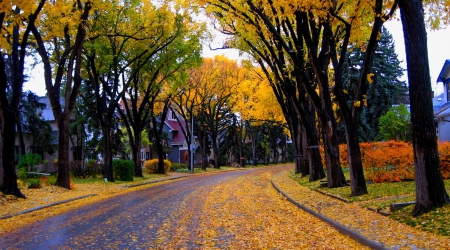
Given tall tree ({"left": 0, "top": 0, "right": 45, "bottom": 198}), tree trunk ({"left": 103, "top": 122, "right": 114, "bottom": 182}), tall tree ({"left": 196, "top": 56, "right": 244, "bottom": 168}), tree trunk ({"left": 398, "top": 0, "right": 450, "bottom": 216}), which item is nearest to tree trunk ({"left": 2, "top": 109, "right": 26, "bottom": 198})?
tall tree ({"left": 0, "top": 0, "right": 45, "bottom": 198})

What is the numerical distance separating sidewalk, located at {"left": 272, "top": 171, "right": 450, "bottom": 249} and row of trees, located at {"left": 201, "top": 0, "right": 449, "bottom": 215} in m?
0.98

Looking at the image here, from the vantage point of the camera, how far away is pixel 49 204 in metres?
15.3

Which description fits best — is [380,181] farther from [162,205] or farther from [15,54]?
[15,54]

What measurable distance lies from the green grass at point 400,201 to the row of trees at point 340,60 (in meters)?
0.33

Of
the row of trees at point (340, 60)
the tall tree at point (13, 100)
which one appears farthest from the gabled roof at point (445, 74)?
the tall tree at point (13, 100)

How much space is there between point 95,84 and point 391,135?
22.2m

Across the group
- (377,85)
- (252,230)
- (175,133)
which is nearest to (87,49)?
(252,230)

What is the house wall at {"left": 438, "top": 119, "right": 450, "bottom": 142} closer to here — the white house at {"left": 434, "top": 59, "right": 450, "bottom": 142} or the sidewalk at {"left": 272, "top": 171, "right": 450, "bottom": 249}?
the white house at {"left": 434, "top": 59, "right": 450, "bottom": 142}

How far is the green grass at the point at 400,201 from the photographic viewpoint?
804cm

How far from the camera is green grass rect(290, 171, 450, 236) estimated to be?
804 cm

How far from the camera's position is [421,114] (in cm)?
905

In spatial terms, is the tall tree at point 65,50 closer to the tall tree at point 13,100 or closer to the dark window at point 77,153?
the tall tree at point 13,100

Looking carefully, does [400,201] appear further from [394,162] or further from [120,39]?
[120,39]

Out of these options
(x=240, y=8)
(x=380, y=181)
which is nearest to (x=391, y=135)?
(x=380, y=181)
